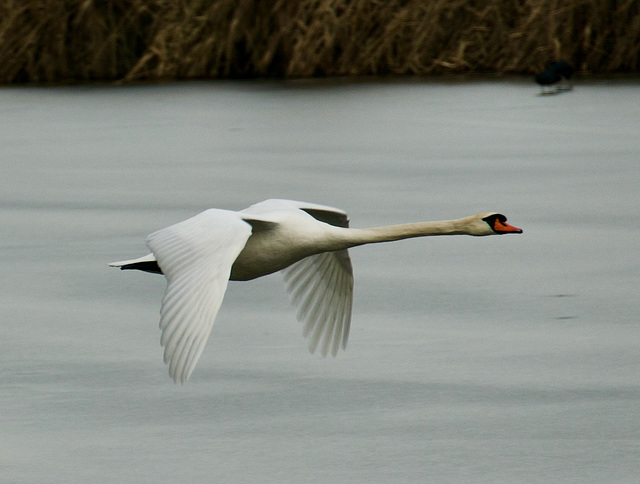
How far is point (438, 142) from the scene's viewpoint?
38.6 ft

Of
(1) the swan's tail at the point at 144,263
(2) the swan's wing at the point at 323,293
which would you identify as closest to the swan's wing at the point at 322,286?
(2) the swan's wing at the point at 323,293

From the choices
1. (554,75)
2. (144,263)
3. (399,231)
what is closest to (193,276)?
(144,263)

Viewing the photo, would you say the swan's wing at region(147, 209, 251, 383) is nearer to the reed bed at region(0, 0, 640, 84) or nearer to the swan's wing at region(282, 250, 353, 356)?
the swan's wing at region(282, 250, 353, 356)

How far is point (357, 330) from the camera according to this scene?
5309 millimetres

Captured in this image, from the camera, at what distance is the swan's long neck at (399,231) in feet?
15.5

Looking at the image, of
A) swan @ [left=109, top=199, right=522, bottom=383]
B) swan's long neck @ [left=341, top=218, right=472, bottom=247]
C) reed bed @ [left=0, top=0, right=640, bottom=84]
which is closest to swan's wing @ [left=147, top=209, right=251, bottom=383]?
swan @ [left=109, top=199, right=522, bottom=383]

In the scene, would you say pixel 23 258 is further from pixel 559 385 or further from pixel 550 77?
pixel 550 77

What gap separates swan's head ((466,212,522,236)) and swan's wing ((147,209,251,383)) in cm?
94

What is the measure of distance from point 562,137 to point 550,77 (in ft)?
11.5

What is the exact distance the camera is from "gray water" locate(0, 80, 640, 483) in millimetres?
3771

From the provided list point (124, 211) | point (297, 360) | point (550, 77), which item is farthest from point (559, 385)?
point (550, 77)

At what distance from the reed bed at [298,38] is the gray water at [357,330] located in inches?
206

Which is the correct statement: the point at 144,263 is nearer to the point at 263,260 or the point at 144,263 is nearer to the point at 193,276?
the point at 263,260

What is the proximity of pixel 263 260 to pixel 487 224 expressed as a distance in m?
0.87
